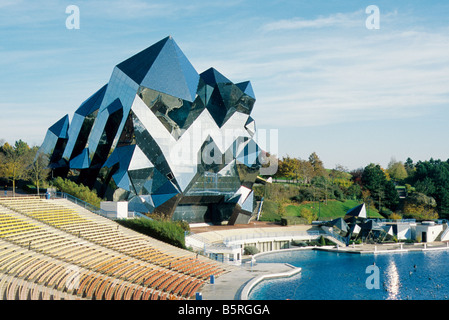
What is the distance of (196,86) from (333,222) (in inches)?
958

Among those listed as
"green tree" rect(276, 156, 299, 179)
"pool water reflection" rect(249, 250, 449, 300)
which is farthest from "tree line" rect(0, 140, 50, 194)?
"green tree" rect(276, 156, 299, 179)

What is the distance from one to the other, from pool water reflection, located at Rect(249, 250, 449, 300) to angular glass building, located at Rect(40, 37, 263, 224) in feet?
42.0

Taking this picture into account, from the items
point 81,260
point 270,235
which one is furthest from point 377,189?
point 81,260

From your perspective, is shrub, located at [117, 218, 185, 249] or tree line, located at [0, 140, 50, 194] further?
tree line, located at [0, 140, 50, 194]

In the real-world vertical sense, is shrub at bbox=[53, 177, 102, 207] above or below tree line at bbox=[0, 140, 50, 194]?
below

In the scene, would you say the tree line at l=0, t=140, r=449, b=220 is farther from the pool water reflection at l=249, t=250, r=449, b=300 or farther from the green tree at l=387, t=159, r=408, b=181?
the pool water reflection at l=249, t=250, r=449, b=300

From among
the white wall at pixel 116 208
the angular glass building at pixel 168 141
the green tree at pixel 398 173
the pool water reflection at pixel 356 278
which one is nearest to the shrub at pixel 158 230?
the white wall at pixel 116 208

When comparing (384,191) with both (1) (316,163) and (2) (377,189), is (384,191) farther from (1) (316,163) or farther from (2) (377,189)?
(1) (316,163)

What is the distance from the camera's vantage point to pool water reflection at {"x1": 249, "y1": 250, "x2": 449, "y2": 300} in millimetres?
30828

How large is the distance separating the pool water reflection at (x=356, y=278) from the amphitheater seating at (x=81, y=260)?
18.9ft

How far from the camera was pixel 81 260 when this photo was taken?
27734 millimetres

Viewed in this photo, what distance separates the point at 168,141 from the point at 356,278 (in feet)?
81.7

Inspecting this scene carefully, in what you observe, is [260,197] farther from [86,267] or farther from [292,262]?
[86,267]

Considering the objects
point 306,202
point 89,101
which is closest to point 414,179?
point 306,202
